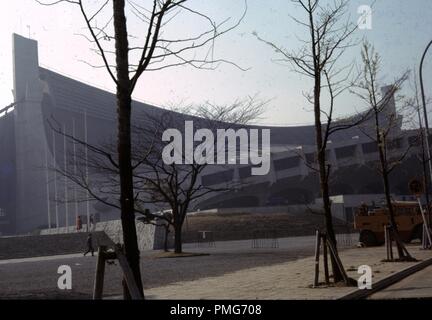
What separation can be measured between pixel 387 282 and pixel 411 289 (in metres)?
1.42

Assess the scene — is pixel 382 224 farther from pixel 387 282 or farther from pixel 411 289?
pixel 411 289

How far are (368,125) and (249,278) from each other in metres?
10.0

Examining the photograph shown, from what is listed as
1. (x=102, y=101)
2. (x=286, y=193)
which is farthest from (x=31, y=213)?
(x=286, y=193)

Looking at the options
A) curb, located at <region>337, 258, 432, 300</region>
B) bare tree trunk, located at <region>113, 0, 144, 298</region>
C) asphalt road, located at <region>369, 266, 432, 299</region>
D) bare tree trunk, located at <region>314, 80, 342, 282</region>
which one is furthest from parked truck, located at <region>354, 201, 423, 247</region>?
bare tree trunk, located at <region>113, 0, 144, 298</region>

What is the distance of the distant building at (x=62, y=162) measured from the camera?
81.8 metres

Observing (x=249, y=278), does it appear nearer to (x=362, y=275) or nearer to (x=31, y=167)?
(x=362, y=275)

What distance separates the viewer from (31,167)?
9156cm

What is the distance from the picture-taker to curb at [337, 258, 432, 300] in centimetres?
1048

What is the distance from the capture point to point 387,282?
12.8 meters

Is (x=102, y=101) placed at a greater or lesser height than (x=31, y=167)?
greater

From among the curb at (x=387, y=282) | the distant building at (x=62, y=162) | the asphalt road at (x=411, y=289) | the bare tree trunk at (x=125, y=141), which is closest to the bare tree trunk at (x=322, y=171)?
the curb at (x=387, y=282)

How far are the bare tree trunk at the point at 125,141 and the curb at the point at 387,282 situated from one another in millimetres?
4472

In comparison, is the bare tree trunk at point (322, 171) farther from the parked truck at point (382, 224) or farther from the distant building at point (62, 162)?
the distant building at point (62, 162)
